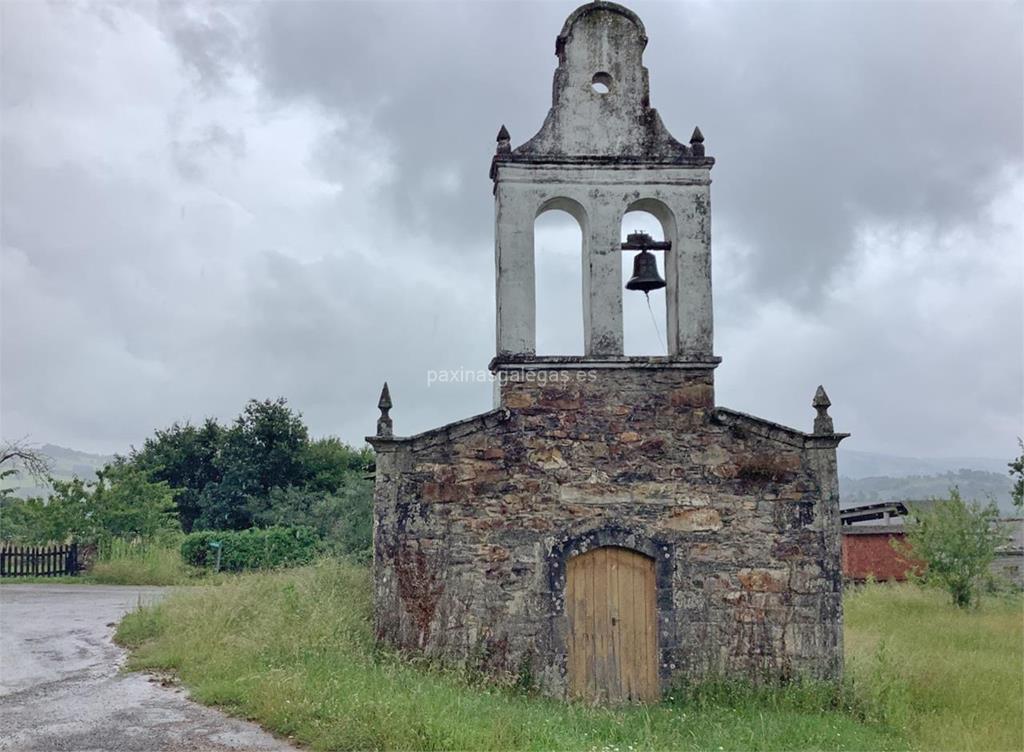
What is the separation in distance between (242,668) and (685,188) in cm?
778

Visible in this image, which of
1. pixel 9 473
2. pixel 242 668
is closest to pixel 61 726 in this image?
pixel 242 668

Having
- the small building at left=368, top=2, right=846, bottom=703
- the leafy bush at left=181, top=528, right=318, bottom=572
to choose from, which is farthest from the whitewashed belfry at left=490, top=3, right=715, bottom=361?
the leafy bush at left=181, top=528, right=318, bottom=572

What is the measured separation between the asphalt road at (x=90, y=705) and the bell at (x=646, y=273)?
684 centimetres

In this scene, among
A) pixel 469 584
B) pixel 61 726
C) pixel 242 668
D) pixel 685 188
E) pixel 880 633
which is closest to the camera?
pixel 61 726

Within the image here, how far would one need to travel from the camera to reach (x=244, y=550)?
977 inches

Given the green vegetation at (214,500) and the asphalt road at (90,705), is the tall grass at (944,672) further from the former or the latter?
the green vegetation at (214,500)

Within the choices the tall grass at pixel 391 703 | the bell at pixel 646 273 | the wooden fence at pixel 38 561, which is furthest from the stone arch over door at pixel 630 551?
the wooden fence at pixel 38 561

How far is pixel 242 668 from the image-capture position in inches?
384

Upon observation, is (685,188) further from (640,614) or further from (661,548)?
(640,614)

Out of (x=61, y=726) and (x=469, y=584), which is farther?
(x=469, y=584)

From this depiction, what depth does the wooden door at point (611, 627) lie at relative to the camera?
1047 cm

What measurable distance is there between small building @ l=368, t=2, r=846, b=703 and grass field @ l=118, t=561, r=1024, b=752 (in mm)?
509

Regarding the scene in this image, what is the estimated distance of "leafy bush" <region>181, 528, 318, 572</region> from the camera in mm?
24641

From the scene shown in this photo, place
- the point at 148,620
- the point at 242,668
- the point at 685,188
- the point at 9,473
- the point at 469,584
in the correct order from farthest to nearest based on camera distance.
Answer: the point at 9,473
the point at 148,620
the point at 685,188
the point at 469,584
the point at 242,668
